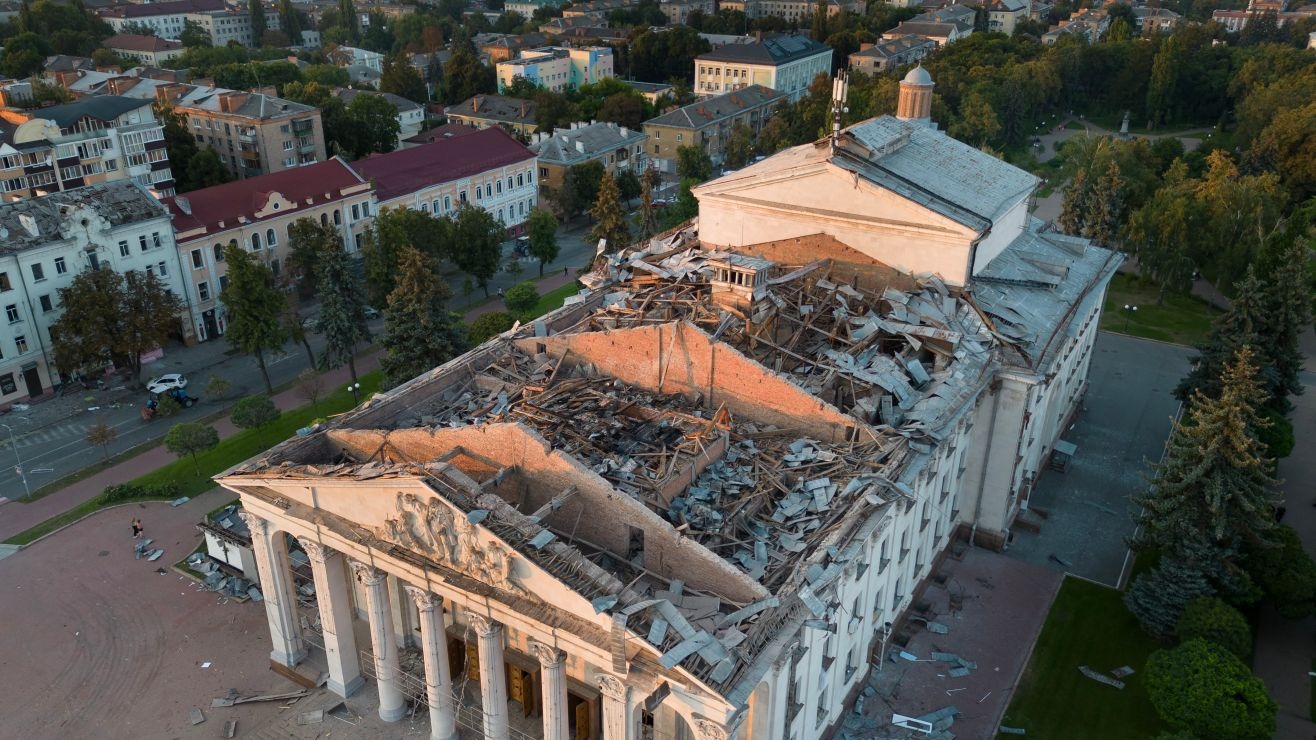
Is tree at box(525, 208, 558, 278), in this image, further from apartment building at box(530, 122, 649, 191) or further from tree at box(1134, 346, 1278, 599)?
tree at box(1134, 346, 1278, 599)

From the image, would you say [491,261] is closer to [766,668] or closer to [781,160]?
[781,160]

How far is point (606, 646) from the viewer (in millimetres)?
25656

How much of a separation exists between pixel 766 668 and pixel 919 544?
1613 centimetres

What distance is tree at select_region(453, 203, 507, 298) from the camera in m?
78.8

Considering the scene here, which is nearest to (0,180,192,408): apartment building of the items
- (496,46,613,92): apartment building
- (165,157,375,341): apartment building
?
(165,157,375,341): apartment building

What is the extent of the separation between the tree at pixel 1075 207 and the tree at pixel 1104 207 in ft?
2.66

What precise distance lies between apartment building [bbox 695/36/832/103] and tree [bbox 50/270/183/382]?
10956cm

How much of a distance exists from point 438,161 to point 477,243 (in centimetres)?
1923

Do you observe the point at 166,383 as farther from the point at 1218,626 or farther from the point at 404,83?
the point at 404,83

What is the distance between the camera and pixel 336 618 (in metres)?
34.4

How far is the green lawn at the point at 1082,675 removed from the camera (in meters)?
35.6

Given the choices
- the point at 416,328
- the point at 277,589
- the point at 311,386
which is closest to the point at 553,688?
the point at 277,589

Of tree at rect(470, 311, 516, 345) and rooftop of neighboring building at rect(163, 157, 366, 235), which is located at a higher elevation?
rooftop of neighboring building at rect(163, 157, 366, 235)

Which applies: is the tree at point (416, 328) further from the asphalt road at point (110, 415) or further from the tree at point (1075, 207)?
the tree at point (1075, 207)
